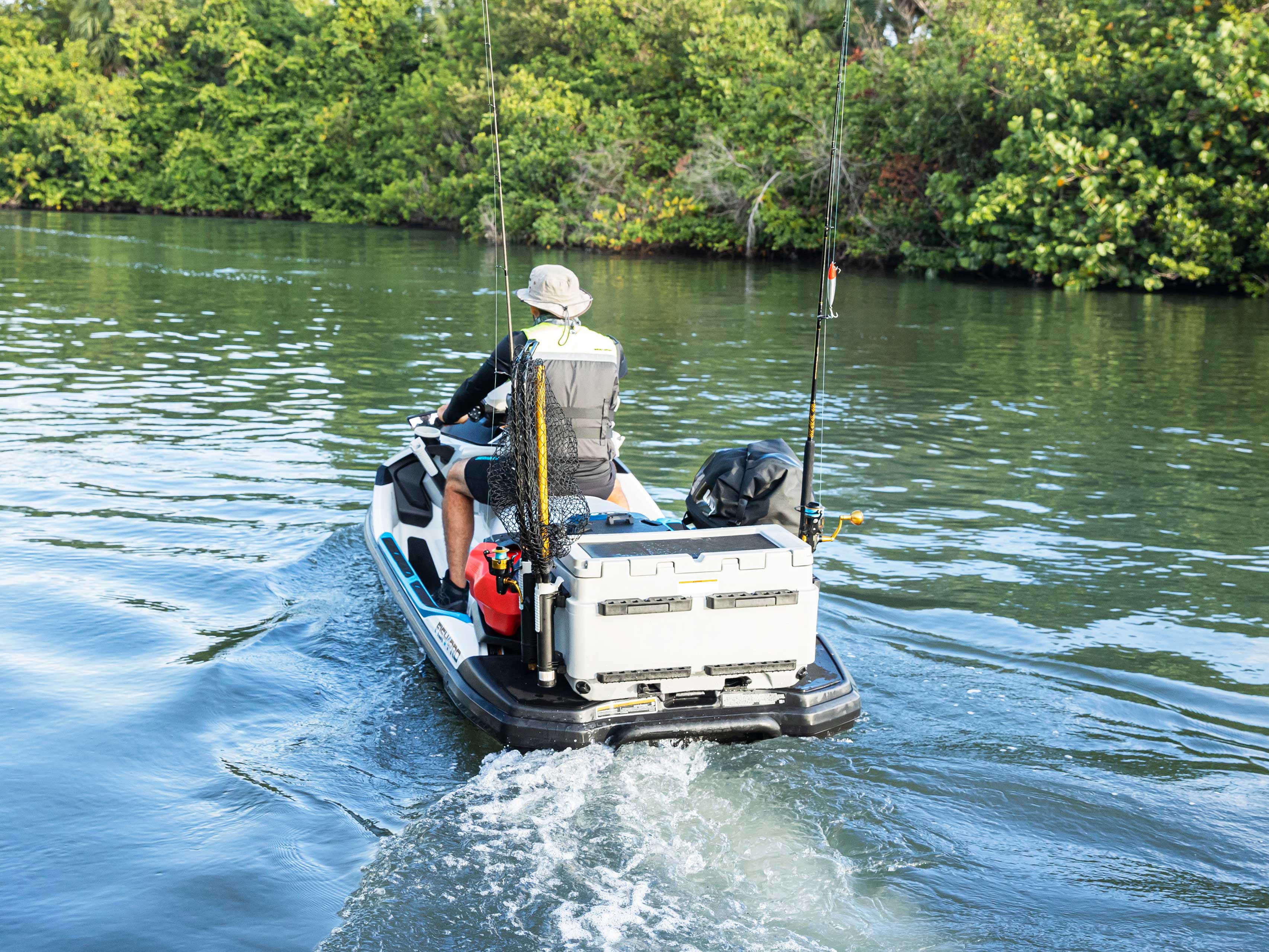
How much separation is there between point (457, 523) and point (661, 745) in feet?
6.39

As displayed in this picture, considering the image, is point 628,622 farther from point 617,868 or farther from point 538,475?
point 617,868

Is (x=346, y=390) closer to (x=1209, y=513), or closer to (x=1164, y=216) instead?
(x=1209, y=513)

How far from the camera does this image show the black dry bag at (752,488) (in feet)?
17.9

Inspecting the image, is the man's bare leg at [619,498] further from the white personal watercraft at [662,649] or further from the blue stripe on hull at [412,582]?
the white personal watercraft at [662,649]

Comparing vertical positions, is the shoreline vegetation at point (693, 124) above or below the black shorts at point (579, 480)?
above

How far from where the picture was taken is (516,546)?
16.5 feet

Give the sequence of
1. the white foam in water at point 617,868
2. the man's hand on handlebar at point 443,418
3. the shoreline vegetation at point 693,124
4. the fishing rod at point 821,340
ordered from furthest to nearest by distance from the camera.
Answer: the shoreline vegetation at point 693,124, the man's hand on handlebar at point 443,418, the fishing rod at point 821,340, the white foam in water at point 617,868

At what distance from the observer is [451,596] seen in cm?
622

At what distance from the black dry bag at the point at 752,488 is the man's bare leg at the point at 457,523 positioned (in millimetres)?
1233

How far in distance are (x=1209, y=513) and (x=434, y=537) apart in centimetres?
553

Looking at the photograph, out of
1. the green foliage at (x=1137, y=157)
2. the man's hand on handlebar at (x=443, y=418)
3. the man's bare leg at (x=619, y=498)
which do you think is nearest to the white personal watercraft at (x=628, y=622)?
the man's bare leg at (x=619, y=498)

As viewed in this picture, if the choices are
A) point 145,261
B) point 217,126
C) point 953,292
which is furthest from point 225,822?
point 217,126

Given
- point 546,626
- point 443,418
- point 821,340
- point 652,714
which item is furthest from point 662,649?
point 443,418

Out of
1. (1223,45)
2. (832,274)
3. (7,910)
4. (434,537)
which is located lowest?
(7,910)
